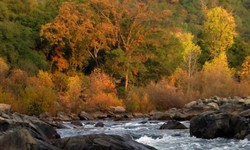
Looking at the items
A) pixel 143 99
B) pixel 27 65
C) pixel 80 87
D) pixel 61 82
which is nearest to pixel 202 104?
pixel 143 99

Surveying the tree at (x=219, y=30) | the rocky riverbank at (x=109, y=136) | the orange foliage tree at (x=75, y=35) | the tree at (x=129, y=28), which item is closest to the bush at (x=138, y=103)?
the rocky riverbank at (x=109, y=136)

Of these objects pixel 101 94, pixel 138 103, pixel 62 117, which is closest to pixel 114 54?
pixel 101 94

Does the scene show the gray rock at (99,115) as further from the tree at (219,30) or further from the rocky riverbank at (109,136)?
the tree at (219,30)

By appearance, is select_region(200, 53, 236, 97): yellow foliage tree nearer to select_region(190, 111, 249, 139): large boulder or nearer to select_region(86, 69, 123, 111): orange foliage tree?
select_region(86, 69, 123, 111): orange foliage tree

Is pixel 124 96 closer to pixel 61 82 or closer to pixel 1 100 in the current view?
pixel 61 82

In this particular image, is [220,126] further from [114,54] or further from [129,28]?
[129,28]

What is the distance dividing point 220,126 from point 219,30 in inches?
1594

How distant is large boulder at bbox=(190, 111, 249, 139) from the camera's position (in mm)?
20609

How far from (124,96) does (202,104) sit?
12606 millimetres

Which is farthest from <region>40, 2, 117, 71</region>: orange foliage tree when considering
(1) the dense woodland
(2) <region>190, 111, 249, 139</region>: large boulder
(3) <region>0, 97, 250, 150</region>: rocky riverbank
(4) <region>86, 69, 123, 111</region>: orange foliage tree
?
(2) <region>190, 111, 249, 139</region>: large boulder

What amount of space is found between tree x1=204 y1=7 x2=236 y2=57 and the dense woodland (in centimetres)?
4

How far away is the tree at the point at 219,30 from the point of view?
195 feet

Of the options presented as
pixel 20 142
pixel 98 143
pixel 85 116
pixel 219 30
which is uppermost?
pixel 219 30

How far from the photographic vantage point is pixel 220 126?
827 inches
